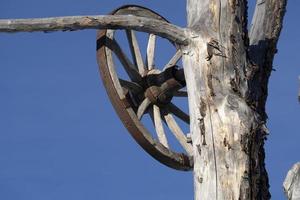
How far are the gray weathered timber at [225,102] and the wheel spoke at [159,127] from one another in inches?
43.8

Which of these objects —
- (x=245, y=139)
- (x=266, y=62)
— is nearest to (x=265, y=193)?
(x=245, y=139)

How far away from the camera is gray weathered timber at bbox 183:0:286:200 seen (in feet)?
22.8

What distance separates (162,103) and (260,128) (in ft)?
5.46

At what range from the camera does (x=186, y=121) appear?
8828mm

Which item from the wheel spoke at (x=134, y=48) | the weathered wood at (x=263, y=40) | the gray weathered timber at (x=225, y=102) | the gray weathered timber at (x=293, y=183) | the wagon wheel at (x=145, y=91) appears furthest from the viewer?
the wheel spoke at (x=134, y=48)

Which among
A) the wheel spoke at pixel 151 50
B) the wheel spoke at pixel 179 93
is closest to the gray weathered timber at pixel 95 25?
the wheel spoke at pixel 179 93

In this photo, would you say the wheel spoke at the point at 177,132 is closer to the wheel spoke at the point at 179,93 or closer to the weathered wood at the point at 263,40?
the wheel spoke at the point at 179,93

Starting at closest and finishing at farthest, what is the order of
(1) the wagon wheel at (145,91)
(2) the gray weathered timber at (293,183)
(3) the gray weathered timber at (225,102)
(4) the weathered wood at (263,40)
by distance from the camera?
1. (2) the gray weathered timber at (293,183)
2. (3) the gray weathered timber at (225,102)
3. (4) the weathered wood at (263,40)
4. (1) the wagon wheel at (145,91)

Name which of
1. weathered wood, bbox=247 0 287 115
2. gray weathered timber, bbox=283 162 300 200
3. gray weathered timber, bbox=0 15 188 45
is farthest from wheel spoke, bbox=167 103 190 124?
gray weathered timber, bbox=283 162 300 200

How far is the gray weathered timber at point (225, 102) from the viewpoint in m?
6.96

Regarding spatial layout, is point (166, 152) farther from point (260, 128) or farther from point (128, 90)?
point (260, 128)

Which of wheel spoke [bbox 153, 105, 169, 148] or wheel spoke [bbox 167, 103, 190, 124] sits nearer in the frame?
→ wheel spoke [bbox 153, 105, 169, 148]

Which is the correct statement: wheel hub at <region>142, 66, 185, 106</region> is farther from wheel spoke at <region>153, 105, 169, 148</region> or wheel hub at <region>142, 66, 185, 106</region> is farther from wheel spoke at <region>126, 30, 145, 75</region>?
wheel spoke at <region>126, 30, 145, 75</region>

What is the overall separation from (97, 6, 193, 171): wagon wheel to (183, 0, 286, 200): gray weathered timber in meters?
0.83
